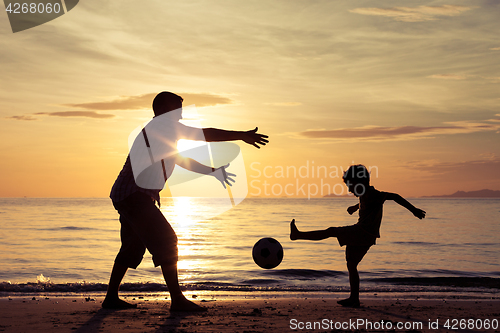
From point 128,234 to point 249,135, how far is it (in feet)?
7.07

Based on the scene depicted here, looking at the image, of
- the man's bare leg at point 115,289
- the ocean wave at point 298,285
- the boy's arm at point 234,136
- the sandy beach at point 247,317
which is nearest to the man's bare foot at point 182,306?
the sandy beach at point 247,317

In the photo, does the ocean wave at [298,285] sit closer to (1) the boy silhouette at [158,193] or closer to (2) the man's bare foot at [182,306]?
(2) the man's bare foot at [182,306]

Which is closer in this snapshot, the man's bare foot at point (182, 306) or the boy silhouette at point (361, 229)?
the man's bare foot at point (182, 306)

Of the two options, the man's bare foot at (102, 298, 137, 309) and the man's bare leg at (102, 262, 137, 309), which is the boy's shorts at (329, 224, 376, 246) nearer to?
the man's bare leg at (102, 262, 137, 309)

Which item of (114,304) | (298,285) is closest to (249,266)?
(298,285)

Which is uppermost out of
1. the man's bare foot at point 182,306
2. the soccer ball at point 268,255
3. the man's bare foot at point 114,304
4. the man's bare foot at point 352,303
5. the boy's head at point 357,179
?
the boy's head at point 357,179

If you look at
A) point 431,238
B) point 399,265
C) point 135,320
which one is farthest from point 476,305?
point 431,238

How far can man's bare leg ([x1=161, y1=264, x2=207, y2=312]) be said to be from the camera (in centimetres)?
520

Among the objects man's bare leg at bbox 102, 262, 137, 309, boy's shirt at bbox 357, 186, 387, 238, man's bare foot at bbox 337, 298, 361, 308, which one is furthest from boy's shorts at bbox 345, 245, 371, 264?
man's bare leg at bbox 102, 262, 137, 309

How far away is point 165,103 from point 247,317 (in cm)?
291

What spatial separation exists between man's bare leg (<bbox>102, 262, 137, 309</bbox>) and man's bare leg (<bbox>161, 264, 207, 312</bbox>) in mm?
716

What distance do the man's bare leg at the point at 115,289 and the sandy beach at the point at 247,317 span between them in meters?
0.14

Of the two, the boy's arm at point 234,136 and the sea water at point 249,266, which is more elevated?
the boy's arm at point 234,136

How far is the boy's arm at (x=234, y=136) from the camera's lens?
4820mm
